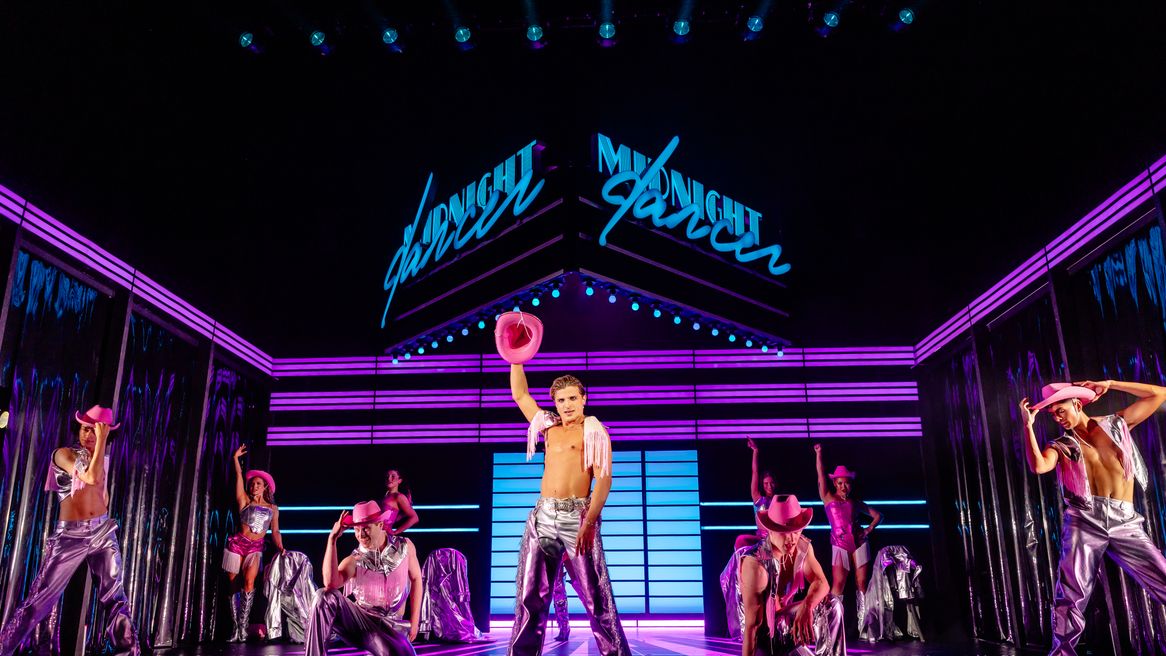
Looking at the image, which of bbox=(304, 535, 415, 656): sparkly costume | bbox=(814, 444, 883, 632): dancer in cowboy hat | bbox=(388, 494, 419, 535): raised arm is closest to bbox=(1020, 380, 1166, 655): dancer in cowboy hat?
bbox=(814, 444, 883, 632): dancer in cowboy hat

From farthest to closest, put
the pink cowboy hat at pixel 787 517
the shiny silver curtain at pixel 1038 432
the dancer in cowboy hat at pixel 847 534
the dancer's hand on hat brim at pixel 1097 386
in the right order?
the dancer in cowboy hat at pixel 847 534 → the shiny silver curtain at pixel 1038 432 → the dancer's hand on hat brim at pixel 1097 386 → the pink cowboy hat at pixel 787 517

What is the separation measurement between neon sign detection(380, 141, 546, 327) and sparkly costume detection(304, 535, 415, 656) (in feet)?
11.3

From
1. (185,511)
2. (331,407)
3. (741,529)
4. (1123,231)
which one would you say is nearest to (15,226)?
(185,511)

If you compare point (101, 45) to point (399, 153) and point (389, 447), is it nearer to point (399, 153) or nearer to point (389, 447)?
point (399, 153)

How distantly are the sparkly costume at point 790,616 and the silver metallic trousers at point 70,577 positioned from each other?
5133 mm

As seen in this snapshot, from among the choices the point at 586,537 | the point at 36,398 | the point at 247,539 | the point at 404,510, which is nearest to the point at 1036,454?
the point at 586,537

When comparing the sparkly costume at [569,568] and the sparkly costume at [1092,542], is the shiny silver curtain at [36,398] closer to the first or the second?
the sparkly costume at [569,568]

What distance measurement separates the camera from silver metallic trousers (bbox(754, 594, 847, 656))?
4469mm

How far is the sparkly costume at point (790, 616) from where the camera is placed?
14.7 feet

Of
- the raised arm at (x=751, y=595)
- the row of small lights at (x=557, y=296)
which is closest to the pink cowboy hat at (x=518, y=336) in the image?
the raised arm at (x=751, y=595)

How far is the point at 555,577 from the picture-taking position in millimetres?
5035

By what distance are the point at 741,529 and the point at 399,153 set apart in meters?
6.42

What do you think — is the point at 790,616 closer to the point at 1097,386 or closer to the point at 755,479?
the point at 1097,386

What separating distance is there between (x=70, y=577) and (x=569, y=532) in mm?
4497
